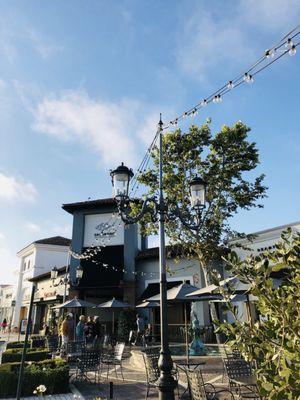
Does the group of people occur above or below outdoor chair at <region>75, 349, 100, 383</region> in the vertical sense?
above

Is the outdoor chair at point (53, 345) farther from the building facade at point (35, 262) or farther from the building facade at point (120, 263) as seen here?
the building facade at point (35, 262)

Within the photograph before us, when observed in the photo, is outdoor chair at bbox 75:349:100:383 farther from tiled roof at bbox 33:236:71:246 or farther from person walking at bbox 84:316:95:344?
tiled roof at bbox 33:236:71:246

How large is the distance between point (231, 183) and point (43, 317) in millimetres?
24353

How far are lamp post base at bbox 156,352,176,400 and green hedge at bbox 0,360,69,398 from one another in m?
3.74

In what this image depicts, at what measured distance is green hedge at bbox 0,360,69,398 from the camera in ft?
26.8

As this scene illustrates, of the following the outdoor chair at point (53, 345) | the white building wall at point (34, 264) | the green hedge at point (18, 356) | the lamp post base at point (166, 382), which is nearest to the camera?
the lamp post base at point (166, 382)

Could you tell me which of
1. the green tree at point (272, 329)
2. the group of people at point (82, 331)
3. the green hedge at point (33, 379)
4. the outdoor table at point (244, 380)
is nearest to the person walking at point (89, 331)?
the group of people at point (82, 331)

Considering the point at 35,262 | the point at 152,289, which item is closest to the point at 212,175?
the point at 152,289

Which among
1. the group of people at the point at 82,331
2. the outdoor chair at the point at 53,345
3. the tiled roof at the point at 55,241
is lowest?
the outdoor chair at the point at 53,345

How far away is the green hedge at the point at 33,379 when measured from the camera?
817cm

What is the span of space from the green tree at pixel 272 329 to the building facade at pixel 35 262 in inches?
1336

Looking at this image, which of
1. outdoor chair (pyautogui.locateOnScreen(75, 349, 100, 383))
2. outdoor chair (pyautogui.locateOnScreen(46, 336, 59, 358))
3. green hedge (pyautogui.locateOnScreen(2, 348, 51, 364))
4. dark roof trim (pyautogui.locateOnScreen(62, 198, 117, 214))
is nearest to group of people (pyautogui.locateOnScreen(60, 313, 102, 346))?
outdoor chair (pyautogui.locateOnScreen(46, 336, 59, 358))

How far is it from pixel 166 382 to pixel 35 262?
104 ft

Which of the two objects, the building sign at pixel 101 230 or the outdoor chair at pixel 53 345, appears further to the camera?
the building sign at pixel 101 230
